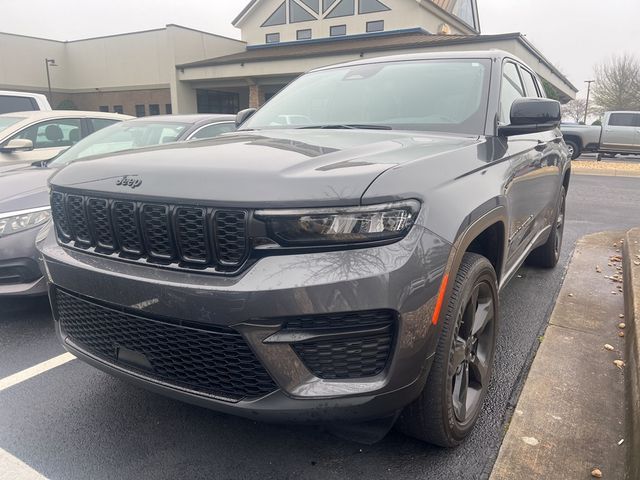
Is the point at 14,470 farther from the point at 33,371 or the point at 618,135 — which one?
the point at 618,135

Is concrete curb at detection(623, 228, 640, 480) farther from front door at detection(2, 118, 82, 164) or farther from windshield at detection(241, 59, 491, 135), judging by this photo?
front door at detection(2, 118, 82, 164)

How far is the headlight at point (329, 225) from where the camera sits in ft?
5.62

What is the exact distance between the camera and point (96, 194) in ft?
6.82

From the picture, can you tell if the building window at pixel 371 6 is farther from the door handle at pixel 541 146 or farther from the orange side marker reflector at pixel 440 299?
the orange side marker reflector at pixel 440 299

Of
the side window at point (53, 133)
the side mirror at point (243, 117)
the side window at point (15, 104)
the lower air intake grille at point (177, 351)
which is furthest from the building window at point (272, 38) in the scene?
the lower air intake grille at point (177, 351)

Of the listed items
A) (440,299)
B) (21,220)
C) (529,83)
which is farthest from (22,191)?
(529,83)

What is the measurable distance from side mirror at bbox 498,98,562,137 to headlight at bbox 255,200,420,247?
1.39 metres

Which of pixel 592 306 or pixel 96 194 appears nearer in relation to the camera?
pixel 96 194

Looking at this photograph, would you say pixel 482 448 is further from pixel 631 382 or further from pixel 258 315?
pixel 258 315

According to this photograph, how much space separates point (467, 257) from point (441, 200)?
1.35 ft

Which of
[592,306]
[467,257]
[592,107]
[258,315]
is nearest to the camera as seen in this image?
[258,315]

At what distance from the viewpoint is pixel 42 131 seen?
20.9 ft

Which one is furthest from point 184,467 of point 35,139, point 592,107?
point 592,107

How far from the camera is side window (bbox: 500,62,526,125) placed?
3.06 m
